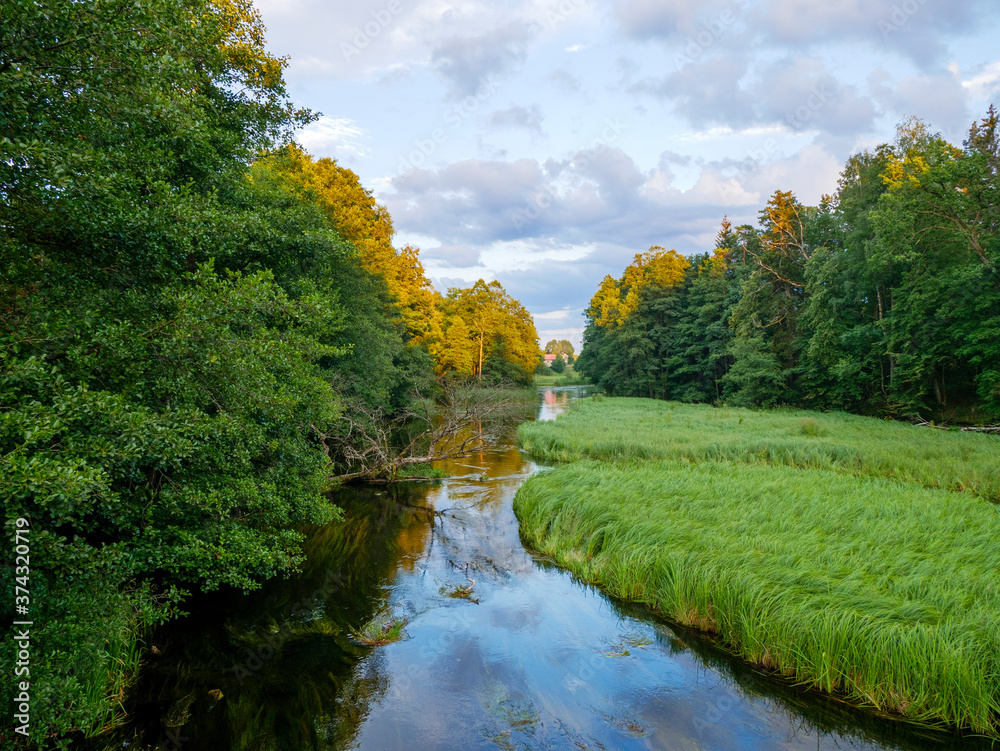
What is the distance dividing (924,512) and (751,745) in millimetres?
6962

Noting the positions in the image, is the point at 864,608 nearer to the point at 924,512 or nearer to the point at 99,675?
the point at 924,512

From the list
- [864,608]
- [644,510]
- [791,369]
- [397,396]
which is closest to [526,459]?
[644,510]

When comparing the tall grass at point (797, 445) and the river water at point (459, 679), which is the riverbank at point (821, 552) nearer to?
the tall grass at point (797, 445)

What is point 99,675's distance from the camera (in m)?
5.11

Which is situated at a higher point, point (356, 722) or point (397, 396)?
point (397, 396)

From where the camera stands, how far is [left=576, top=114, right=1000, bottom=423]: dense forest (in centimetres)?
2095

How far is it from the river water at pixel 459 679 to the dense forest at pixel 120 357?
37.9 inches

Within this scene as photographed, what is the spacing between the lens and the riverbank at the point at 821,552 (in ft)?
17.2

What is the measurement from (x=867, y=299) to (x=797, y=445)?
1820 centimetres

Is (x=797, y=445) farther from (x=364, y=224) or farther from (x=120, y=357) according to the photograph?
(x=364, y=224)

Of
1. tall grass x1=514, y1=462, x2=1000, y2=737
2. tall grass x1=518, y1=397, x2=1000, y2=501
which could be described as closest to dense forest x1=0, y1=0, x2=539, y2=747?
tall grass x1=514, y1=462, x2=1000, y2=737

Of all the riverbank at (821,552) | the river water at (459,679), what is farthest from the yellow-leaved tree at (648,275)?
the river water at (459,679)

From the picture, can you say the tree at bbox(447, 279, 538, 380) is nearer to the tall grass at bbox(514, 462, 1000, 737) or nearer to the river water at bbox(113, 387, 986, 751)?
the tall grass at bbox(514, 462, 1000, 737)

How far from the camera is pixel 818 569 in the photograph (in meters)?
7.01
